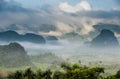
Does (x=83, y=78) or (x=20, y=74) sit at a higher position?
(x=20, y=74)

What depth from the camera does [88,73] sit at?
108 m

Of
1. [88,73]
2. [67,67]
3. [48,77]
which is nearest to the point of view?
[88,73]

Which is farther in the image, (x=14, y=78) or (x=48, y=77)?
(x=14, y=78)

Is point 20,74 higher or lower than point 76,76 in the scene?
higher

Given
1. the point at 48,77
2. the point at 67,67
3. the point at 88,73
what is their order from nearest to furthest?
the point at 88,73
the point at 67,67
the point at 48,77

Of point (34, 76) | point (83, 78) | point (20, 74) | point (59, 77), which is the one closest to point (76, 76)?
point (83, 78)

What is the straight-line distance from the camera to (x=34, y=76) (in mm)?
139000

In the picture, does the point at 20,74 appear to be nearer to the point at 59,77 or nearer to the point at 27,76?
the point at 27,76

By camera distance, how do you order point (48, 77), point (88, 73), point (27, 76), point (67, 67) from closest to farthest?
point (88, 73), point (67, 67), point (48, 77), point (27, 76)

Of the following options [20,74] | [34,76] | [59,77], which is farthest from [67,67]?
[20,74]

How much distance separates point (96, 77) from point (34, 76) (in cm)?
3649

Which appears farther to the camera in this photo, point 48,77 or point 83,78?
point 48,77

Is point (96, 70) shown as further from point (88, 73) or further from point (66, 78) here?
point (66, 78)

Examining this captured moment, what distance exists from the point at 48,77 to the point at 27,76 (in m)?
14.8
